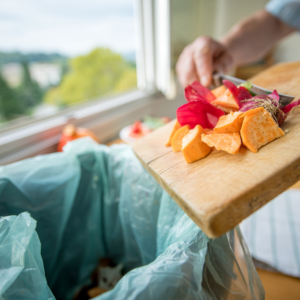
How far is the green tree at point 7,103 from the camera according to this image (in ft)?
2.18

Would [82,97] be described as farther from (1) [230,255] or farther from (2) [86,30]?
→ (1) [230,255]

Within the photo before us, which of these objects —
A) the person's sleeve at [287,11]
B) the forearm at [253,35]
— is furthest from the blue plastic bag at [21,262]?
the person's sleeve at [287,11]

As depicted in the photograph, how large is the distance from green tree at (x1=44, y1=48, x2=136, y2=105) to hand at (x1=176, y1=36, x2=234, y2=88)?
48cm

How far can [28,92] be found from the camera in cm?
73

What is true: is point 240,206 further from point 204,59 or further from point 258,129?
point 204,59

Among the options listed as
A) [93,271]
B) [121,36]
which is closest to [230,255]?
[93,271]

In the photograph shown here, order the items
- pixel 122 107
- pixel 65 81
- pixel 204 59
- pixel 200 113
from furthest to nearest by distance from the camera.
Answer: pixel 122 107
pixel 65 81
pixel 204 59
pixel 200 113

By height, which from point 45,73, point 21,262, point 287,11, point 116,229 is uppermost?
point 287,11

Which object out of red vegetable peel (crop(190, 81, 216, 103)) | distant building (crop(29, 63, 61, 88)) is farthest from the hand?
distant building (crop(29, 63, 61, 88))

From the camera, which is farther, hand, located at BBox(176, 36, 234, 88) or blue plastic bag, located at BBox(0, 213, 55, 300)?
hand, located at BBox(176, 36, 234, 88)

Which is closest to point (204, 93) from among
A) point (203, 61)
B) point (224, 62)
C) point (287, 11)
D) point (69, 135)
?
point (203, 61)

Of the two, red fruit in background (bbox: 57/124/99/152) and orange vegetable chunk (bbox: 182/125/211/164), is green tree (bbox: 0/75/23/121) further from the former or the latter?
orange vegetable chunk (bbox: 182/125/211/164)

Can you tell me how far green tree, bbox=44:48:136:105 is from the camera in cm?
83

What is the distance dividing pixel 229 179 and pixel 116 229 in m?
0.37
